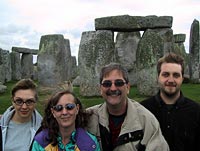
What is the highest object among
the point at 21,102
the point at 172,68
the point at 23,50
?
the point at 23,50

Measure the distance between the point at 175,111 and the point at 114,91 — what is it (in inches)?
25.9

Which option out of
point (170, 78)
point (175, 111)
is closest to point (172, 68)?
point (170, 78)

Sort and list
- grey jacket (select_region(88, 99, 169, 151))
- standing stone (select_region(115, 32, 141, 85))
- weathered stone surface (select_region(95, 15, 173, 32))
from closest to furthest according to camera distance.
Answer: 1. grey jacket (select_region(88, 99, 169, 151))
2. weathered stone surface (select_region(95, 15, 173, 32))
3. standing stone (select_region(115, 32, 141, 85))

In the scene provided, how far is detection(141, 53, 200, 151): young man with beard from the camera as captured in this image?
11.5ft

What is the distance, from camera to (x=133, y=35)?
1611 cm

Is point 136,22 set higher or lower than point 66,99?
higher

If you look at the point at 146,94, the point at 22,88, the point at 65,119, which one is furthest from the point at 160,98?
the point at 146,94

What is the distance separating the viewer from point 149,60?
36.3 ft

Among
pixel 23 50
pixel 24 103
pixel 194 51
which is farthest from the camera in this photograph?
pixel 23 50

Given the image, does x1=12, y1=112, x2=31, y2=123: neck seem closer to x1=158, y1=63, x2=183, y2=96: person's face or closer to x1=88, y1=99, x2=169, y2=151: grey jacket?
x1=88, y1=99, x2=169, y2=151: grey jacket

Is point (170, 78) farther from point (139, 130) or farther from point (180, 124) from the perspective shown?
point (139, 130)

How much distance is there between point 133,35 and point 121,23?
14.6 feet

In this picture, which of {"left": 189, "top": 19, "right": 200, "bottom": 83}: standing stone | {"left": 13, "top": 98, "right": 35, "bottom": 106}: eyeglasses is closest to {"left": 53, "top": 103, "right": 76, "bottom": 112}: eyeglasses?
{"left": 13, "top": 98, "right": 35, "bottom": 106}: eyeglasses

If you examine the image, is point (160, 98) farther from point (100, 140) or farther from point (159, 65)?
point (100, 140)
